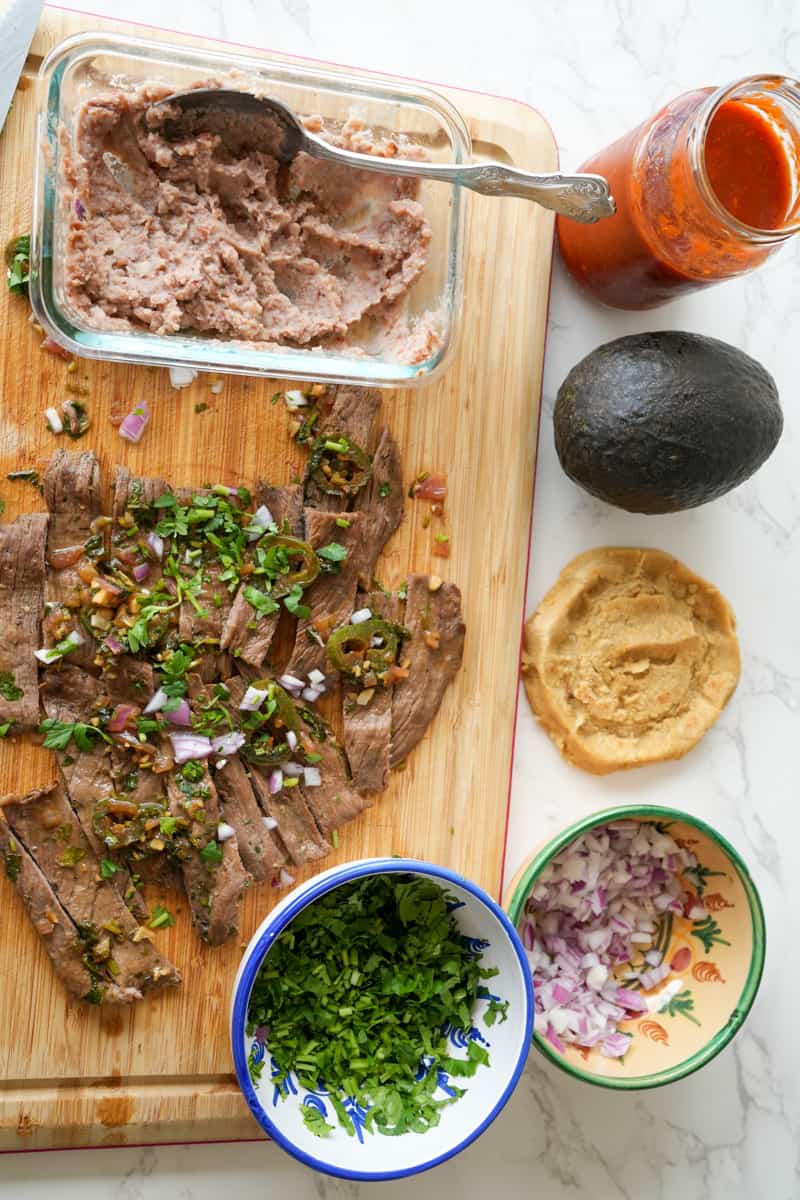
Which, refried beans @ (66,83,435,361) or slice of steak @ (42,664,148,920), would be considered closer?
refried beans @ (66,83,435,361)

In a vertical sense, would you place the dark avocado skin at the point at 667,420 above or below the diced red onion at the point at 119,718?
above

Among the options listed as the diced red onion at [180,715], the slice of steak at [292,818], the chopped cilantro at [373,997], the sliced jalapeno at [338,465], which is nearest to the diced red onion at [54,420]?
the sliced jalapeno at [338,465]

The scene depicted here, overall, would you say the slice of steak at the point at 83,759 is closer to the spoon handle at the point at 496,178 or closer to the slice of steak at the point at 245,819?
the slice of steak at the point at 245,819

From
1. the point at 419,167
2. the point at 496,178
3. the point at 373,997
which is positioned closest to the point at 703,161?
the point at 496,178

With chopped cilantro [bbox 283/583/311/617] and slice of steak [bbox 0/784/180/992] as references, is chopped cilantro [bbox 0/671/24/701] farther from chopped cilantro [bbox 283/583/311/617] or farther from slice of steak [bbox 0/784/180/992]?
chopped cilantro [bbox 283/583/311/617]

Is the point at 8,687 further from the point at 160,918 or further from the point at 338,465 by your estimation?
the point at 338,465

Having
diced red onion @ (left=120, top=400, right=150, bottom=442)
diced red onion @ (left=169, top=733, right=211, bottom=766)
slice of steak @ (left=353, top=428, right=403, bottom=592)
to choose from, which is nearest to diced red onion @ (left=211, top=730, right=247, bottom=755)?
diced red onion @ (left=169, top=733, right=211, bottom=766)
